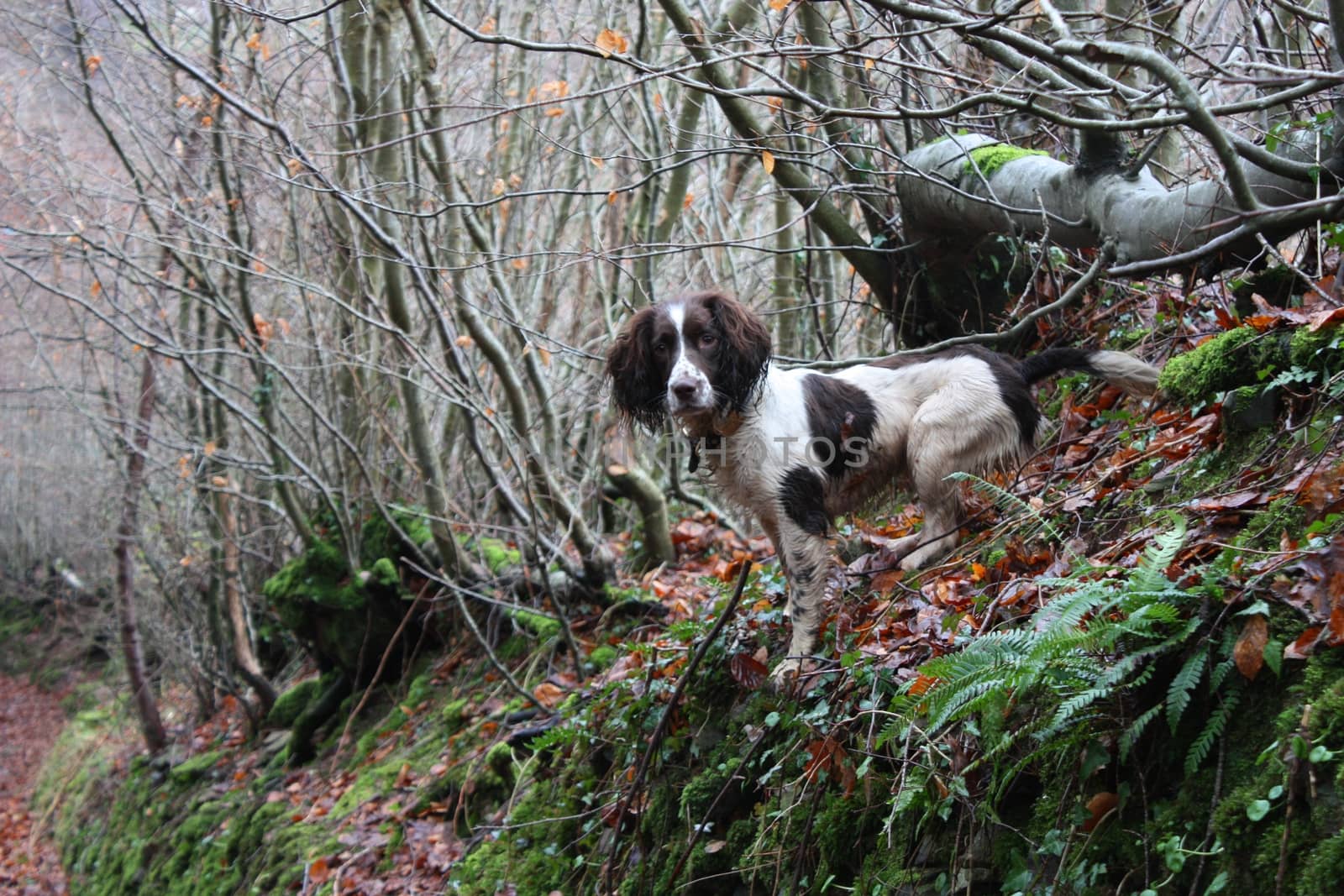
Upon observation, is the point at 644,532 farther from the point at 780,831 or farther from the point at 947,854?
the point at 947,854

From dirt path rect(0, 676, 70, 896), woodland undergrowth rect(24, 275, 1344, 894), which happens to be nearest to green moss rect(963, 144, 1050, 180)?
woodland undergrowth rect(24, 275, 1344, 894)

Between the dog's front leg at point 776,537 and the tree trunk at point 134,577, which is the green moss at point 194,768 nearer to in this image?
the tree trunk at point 134,577

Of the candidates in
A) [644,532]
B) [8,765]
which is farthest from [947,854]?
[8,765]

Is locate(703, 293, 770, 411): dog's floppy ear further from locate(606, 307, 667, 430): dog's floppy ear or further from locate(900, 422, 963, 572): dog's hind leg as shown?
locate(900, 422, 963, 572): dog's hind leg

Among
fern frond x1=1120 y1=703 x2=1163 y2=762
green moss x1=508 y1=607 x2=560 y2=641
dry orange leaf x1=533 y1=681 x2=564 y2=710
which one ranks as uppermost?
fern frond x1=1120 y1=703 x2=1163 y2=762

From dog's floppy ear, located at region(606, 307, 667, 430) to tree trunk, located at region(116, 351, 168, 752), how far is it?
25.3ft


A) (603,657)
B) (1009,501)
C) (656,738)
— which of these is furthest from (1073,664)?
(603,657)

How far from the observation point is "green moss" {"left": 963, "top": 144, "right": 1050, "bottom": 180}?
237 inches

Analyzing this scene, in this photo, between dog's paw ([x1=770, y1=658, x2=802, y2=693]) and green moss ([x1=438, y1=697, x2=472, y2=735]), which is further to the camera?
green moss ([x1=438, y1=697, x2=472, y2=735])

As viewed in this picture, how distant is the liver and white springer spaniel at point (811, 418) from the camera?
4938 mm

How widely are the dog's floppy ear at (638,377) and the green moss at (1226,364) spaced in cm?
216

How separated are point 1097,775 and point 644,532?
20.2 feet

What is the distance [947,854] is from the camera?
3.21 m

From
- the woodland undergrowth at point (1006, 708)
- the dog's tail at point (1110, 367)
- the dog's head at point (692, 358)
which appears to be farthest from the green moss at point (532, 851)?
the dog's tail at point (1110, 367)
